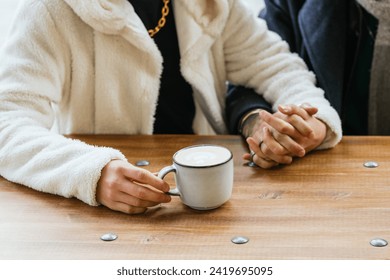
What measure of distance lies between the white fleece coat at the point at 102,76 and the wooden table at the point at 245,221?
0.05 metres

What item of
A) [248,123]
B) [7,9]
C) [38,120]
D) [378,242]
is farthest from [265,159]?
[7,9]

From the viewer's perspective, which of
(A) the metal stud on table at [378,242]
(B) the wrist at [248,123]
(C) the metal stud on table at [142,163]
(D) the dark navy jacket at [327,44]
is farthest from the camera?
(D) the dark navy jacket at [327,44]

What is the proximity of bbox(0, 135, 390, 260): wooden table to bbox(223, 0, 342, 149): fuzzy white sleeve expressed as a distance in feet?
0.68

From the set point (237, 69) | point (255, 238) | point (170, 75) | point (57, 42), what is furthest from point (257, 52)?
point (255, 238)

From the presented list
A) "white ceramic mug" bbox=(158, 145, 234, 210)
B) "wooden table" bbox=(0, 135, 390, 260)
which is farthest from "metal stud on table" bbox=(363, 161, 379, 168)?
"white ceramic mug" bbox=(158, 145, 234, 210)

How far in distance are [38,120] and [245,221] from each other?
394 millimetres

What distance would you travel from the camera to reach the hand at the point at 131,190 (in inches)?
32.6

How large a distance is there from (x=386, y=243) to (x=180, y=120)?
22.1 inches

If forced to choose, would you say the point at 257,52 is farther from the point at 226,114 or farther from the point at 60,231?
the point at 60,231

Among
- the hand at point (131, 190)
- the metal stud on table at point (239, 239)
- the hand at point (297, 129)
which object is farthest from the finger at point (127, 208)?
the hand at point (297, 129)

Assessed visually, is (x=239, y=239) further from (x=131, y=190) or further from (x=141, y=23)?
(x=141, y=23)

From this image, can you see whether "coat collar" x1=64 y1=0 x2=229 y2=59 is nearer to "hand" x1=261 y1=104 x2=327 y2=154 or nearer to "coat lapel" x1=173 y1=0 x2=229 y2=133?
"coat lapel" x1=173 y1=0 x2=229 y2=133

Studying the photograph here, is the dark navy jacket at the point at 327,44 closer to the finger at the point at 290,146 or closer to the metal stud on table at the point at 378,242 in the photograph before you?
the finger at the point at 290,146

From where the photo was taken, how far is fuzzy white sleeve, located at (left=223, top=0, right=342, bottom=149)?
1142 millimetres
